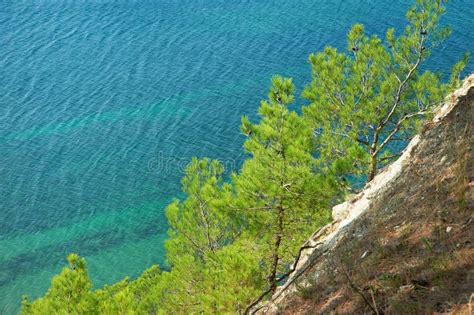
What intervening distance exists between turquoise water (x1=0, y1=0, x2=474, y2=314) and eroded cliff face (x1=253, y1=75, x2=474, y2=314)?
720 inches

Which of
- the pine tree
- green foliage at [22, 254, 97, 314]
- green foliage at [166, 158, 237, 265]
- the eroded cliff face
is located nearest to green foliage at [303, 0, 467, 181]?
the pine tree

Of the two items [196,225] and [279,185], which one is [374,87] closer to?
[279,185]

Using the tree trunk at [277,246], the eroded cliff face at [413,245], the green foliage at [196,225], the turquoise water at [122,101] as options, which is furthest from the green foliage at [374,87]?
the turquoise water at [122,101]

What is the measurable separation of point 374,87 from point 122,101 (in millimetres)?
24132

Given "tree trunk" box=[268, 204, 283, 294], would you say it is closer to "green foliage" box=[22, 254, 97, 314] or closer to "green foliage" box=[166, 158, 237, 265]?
"green foliage" box=[166, 158, 237, 265]

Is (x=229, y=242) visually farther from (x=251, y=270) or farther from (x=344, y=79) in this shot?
(x=344, y=79)

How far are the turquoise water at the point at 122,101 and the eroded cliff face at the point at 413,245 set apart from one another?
60.0ft

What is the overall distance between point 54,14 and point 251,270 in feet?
132

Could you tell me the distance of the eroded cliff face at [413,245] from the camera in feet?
21.0

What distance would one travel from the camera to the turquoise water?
28531mm

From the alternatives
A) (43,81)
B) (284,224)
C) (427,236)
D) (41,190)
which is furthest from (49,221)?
(427,236)

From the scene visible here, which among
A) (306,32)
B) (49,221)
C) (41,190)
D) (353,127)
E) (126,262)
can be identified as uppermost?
(306,32)

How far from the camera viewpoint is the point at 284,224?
1332 cm

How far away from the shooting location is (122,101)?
124 ft
